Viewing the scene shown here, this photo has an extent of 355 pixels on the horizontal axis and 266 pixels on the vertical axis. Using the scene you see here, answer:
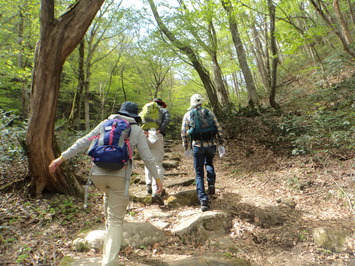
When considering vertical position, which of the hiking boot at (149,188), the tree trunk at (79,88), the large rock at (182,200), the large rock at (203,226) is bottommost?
the large rock at (203,226)

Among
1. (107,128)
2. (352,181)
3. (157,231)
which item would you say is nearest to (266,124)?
(352,181)

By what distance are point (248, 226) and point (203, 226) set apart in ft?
2.88

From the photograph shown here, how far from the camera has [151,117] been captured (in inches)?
182

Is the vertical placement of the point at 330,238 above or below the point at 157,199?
below

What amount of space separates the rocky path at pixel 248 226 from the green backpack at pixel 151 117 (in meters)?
1.59

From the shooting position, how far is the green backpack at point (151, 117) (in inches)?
182

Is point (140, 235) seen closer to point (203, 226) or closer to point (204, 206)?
point (203, 226)

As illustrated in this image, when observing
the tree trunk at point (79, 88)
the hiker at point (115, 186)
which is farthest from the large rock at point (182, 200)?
→ the tree trunk at point (79, 88)

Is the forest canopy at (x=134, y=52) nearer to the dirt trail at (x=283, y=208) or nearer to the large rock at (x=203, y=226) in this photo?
the large rock at (x=203, y=226)

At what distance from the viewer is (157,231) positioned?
338cm

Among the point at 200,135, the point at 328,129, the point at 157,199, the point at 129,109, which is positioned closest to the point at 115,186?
the point at 129,109

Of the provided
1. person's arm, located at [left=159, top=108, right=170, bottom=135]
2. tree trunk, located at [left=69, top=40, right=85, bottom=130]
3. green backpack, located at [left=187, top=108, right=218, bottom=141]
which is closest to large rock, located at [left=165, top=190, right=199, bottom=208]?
green backpack, located at [left=187, top=108, right=218, bottom=141]

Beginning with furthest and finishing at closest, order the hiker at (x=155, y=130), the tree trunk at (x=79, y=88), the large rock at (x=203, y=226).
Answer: the tree trunk at (x=79, y=88)
the hiker at (x=155, y=130)
the large rock at (x=203, y=226)

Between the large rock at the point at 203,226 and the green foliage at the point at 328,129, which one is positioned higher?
the green foliage at the point at 328,129
